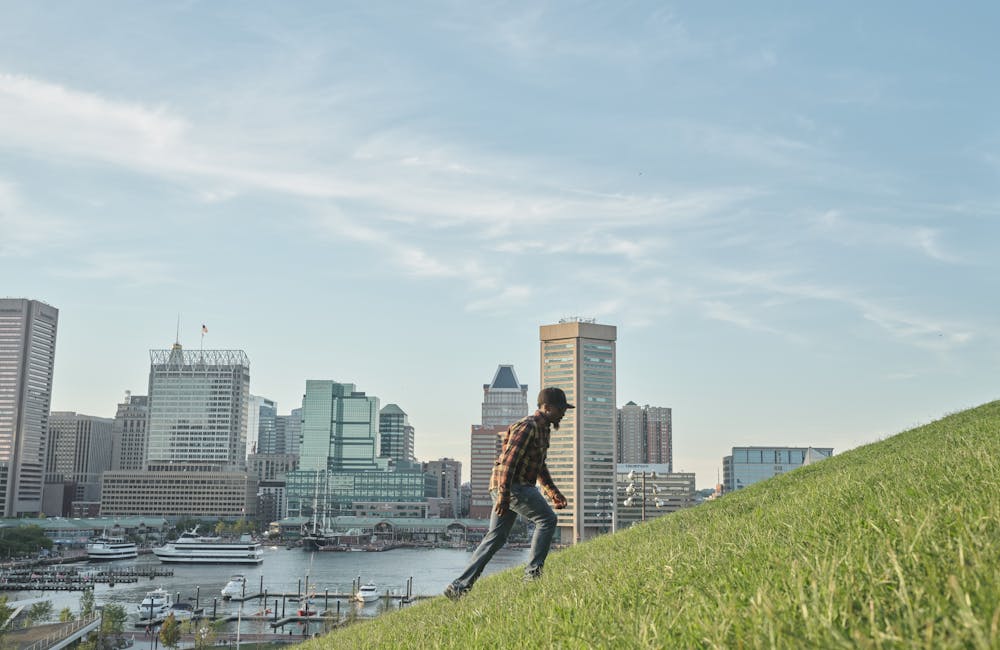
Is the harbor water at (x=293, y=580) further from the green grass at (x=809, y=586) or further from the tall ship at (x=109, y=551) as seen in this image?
the green grass at (x=809, y=586)

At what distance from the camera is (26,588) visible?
98188mm

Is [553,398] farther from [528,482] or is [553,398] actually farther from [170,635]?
[170,635]

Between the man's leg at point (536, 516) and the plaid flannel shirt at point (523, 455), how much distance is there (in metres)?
0.12

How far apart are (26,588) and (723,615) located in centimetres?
11397

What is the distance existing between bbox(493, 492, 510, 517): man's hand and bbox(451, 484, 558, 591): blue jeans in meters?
0.05

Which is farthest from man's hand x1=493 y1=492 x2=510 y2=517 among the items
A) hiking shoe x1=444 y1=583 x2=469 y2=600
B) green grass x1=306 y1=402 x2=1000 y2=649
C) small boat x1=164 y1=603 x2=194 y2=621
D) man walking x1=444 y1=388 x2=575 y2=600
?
small boat x1=164 y1=603 x2=194 y2=621

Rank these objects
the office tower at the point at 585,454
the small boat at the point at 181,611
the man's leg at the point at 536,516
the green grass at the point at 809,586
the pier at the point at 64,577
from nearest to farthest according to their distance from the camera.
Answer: the green grass at the point at 809,586
the man's leg at the point at 536,516
the small boat at the point at 181,611
the pier at the point at 64,577
the office tower at the point at 585,454

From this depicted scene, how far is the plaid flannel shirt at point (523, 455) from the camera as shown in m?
8.39

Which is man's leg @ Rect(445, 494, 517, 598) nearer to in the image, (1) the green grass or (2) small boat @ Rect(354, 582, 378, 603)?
(1) the green grass

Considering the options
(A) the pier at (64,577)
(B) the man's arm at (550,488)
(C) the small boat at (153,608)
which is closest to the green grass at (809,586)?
(B) the man's arm at (550,488)

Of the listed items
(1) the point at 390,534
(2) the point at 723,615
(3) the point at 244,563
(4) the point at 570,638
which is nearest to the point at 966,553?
(2) the point at 723,615

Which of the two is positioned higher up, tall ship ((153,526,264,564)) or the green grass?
the green grass

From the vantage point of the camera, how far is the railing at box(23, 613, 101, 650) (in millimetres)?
48006

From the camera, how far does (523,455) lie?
8469mm
